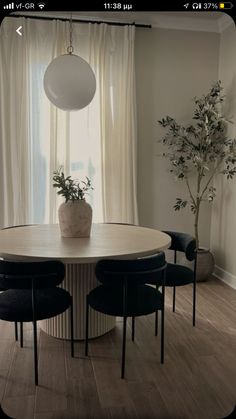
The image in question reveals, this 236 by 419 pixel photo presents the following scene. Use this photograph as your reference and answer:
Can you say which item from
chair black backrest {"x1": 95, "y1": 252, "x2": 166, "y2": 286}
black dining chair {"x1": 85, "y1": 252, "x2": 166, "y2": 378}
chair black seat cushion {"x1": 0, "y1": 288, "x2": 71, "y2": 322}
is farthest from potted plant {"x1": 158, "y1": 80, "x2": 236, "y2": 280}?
chair black seat cushion {"x1": 0, "y1": 288, "x2": 71, "y2": 322}

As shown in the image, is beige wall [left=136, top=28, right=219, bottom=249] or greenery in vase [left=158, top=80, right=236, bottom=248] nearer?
greenery in vase [left=158, top=80, right=236, bottom=248]

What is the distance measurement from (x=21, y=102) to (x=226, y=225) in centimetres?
252

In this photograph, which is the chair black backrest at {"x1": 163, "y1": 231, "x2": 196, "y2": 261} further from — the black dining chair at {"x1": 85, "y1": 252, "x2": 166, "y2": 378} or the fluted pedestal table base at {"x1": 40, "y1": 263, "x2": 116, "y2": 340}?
the fluted pedestal table base at {"x1": 40, "y1": 263, "x2": 116, "y2": 340}

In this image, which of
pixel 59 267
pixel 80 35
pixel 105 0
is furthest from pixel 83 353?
pixel 80 35

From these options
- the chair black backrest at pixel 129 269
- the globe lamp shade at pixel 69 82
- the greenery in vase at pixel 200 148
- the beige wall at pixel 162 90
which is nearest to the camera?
the chair black backrest at pixel 129 269

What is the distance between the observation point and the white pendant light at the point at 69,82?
2.28 meters

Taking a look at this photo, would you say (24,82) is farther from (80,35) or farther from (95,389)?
(95,389)

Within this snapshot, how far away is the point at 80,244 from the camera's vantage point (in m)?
2.34

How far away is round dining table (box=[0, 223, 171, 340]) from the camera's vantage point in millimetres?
A: 2043

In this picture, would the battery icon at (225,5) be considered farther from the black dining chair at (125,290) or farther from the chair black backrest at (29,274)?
the chair black backrest at (29,274)

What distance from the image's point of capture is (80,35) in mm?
3604

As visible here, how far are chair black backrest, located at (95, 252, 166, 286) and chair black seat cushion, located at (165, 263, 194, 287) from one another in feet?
1.92

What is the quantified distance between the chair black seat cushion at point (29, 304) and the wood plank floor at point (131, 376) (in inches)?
16.3

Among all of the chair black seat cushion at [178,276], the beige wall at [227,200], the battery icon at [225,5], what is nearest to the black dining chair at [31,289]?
the chair black seat cushion at [178,276]
